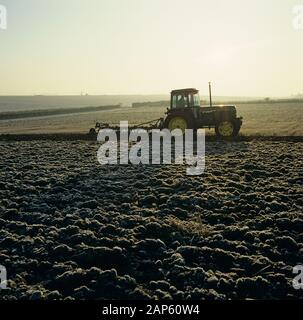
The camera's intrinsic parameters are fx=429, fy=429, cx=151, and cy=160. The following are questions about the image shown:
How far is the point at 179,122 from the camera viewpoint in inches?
974

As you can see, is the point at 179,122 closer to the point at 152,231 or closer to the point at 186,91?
the point at 186,91

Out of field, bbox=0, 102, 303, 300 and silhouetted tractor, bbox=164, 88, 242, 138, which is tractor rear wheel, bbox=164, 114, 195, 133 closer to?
silhouetted tractor, bbox=164, 88, 242, 138

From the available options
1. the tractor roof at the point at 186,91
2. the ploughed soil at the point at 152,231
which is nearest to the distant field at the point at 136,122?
the tractor roof at the point at 186,91

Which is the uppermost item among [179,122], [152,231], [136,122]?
[136,122]

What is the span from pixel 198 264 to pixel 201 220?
235 cm

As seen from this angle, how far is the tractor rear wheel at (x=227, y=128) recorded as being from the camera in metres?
24.7

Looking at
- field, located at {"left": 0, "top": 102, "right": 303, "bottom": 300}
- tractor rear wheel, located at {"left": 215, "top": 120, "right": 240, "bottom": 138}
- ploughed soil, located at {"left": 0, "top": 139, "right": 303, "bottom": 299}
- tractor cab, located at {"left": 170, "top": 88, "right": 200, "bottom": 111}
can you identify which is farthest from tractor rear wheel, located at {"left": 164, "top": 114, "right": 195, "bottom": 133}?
ploughed soil, located at {"left": 0, "top": 139, "right": 303, "bottom": 299}

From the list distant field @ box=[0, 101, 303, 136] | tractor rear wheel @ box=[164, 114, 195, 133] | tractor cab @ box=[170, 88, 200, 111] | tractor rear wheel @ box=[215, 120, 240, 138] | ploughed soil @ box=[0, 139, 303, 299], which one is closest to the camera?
ploughed soil @ box=[0, 139, 303, 299]

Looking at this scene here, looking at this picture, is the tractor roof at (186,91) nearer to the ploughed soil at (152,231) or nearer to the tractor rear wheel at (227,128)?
the tractor rear wheel at (227,128)

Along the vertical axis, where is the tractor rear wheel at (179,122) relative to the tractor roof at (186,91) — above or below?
below

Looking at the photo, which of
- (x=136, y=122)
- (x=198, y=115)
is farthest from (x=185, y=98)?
(x=136, y=122)

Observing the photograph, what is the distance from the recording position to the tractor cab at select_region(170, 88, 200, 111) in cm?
2414

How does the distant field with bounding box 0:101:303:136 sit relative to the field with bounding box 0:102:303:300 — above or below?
above

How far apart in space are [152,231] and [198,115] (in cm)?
1526
